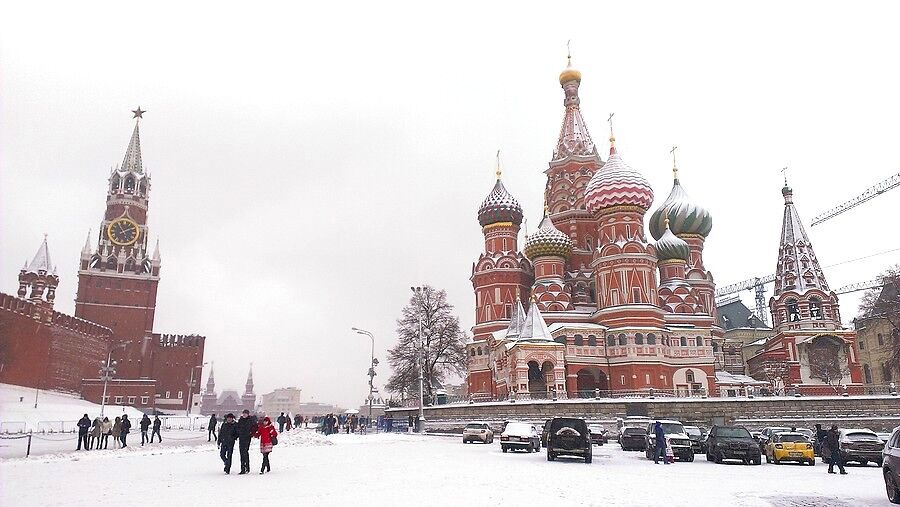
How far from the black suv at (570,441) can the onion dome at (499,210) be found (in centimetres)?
3869

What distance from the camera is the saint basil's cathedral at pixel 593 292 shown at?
47.5 metres

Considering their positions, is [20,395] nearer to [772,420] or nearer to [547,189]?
[547,189]

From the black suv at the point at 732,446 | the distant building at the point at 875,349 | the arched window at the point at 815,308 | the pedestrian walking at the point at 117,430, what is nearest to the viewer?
the black suv at the point at 732,446

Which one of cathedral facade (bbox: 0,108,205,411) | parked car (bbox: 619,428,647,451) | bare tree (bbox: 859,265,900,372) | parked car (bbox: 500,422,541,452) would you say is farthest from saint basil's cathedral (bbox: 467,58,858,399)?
cathedral facade (bbox: 0,108,205,411)

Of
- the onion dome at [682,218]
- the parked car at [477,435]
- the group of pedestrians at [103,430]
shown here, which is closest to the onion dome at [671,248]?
the onion dome at [682,218]

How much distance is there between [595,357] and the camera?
1906 inches

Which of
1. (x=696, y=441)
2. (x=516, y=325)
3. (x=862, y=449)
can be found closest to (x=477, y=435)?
(x=696, y=441)

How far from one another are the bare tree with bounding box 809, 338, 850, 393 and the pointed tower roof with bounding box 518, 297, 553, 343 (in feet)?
83.7

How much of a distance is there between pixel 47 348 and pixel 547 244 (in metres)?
49.1

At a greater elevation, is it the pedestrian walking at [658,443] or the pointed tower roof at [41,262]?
the pointed tower roof at [41,262]

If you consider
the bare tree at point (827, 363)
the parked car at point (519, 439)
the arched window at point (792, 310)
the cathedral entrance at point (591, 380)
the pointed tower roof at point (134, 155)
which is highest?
the pointed tower roof at point (134, 155)

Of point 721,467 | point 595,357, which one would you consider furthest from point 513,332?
point 721,467

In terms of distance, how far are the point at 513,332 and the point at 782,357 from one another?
84.2 feet

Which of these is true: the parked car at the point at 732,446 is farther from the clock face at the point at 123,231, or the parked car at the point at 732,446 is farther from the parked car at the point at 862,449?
the clock face at the point at 123,231
